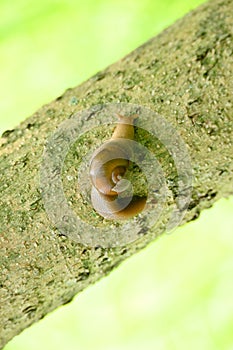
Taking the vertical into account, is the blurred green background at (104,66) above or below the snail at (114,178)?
above

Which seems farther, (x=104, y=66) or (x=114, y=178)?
(x=104, y=66)

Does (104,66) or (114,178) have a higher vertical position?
(104,66)

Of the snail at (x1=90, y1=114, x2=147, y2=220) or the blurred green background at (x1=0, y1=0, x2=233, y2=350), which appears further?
the blurred green background at (x1=0, y1=0, x2=233, y2=350)

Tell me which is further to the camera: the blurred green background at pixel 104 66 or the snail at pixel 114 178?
the blurred green background at pixel 104 66

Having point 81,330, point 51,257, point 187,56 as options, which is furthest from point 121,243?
point 81,330
